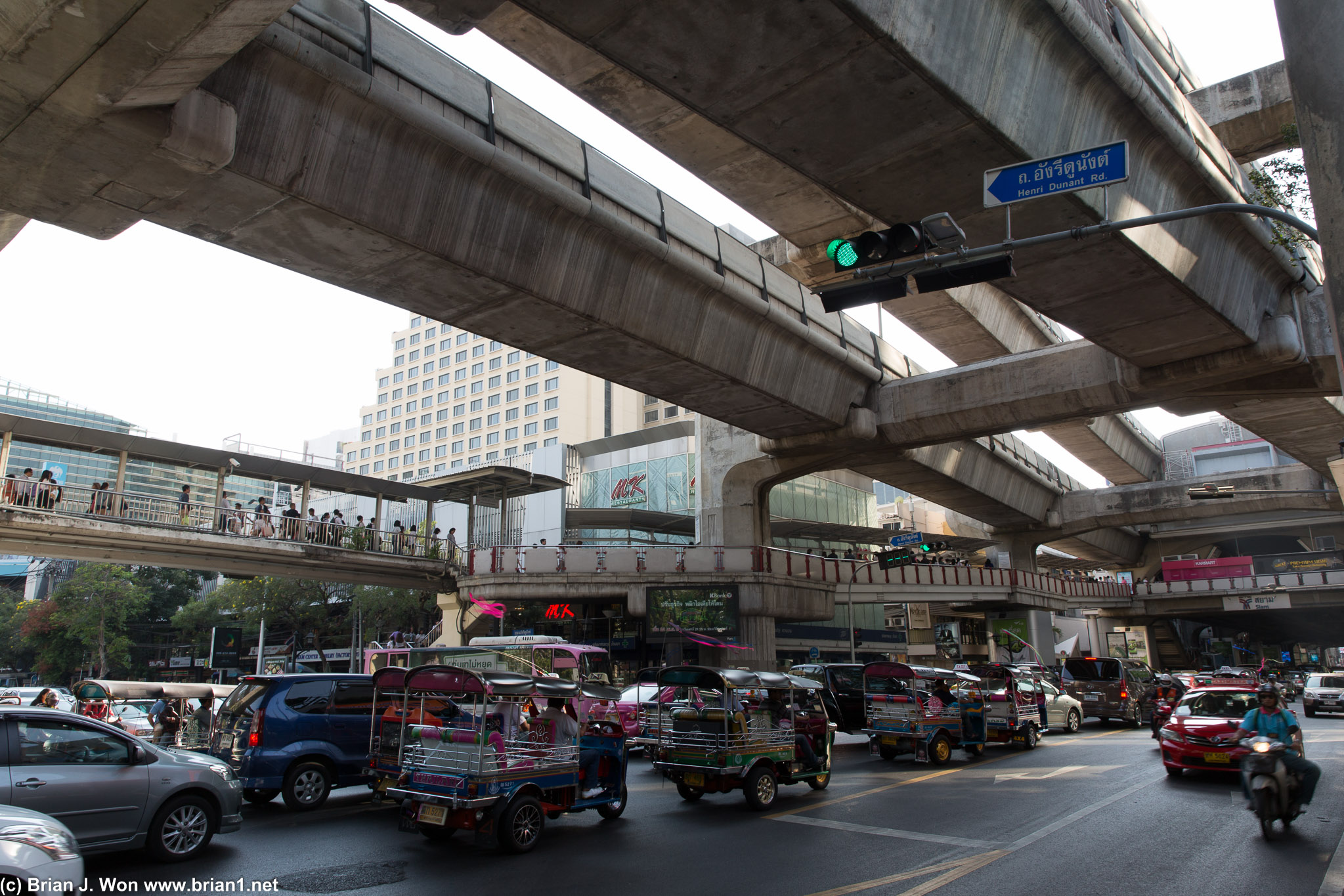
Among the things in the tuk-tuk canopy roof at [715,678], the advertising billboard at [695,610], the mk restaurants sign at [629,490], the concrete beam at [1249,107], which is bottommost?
the tuk-tuk canopy roof at [715,678]

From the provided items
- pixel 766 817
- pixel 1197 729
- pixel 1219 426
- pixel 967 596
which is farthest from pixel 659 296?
pixel 1219 426

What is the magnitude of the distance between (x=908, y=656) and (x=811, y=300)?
33514 millimetres

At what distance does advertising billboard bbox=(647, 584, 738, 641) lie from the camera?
1159 inches

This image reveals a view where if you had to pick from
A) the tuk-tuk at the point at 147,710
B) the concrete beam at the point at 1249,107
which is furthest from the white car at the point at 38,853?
the concrete beam at the point at 1249,107

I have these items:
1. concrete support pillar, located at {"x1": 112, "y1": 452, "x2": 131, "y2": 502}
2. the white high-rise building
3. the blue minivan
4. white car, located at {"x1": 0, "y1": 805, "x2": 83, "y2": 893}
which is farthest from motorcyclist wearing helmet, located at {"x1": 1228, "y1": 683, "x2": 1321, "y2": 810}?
the white high-rise building

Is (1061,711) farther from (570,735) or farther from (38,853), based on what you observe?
(38,853)

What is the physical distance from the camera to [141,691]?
20.1m

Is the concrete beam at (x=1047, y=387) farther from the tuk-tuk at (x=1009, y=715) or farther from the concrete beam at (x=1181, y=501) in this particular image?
the concrete beam at (x=1181, y=501)

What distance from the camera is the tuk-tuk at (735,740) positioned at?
11992 mm

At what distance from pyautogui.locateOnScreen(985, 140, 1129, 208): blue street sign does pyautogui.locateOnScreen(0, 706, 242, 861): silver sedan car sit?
1034cm

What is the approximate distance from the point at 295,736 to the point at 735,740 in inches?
253

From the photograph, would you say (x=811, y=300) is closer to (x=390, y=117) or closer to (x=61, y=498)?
(x=390, y=117)

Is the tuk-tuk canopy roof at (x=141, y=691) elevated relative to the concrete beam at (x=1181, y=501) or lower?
lower

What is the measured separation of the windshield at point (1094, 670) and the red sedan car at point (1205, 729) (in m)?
11.7
